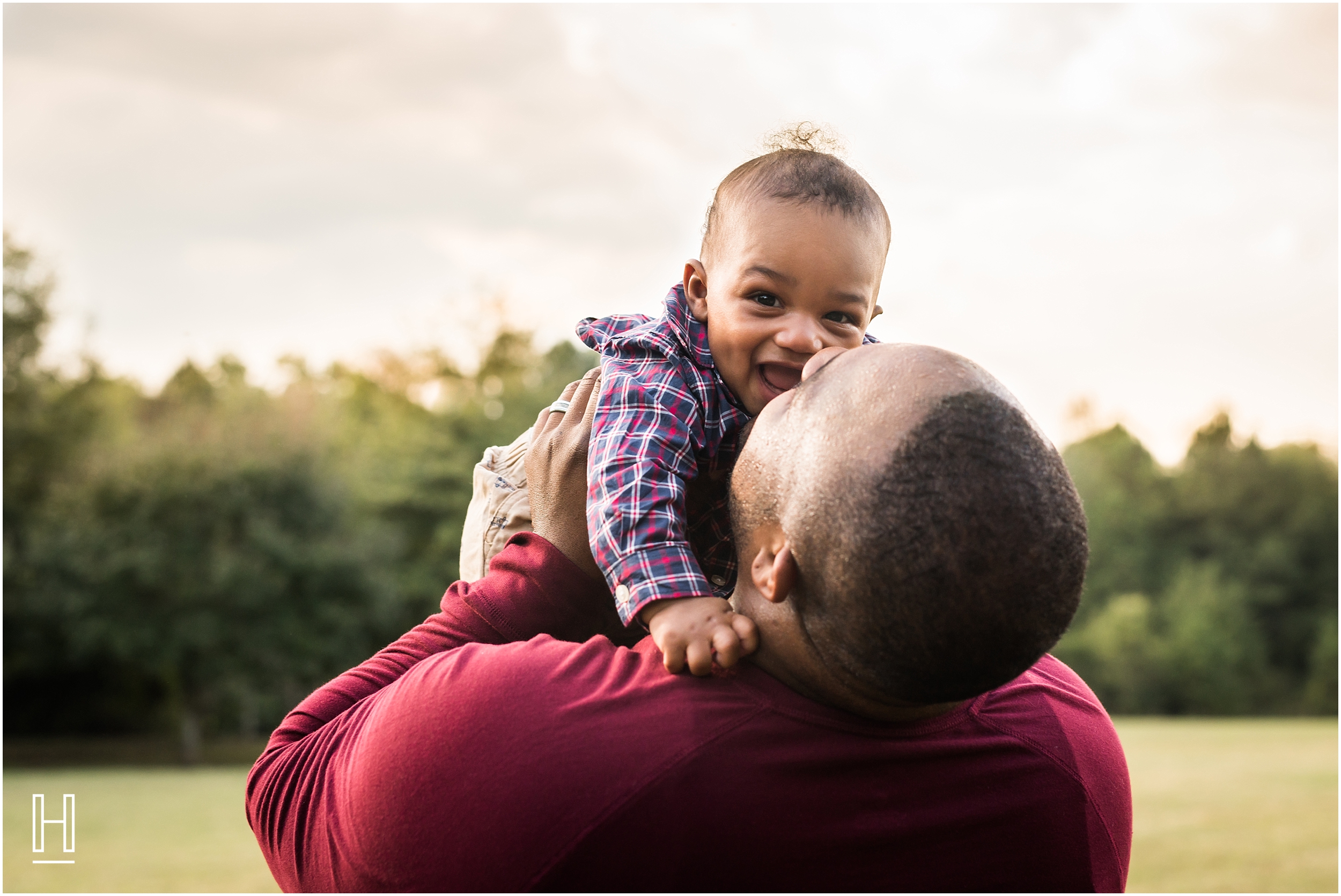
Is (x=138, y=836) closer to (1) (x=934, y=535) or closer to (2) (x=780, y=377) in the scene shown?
(2) (x=780, y=377)

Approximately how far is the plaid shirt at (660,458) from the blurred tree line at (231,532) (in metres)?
27.0

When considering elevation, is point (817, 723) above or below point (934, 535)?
below

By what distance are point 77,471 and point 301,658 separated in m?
9.14

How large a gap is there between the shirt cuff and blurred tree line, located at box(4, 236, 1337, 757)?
2744 cm

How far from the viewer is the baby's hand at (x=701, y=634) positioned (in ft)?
5.08

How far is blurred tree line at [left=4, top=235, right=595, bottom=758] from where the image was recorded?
1278 inches

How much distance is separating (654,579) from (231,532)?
118 ft

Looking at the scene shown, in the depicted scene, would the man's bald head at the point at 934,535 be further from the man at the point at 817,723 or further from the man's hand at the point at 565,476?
the man's hand at the point at 565,476

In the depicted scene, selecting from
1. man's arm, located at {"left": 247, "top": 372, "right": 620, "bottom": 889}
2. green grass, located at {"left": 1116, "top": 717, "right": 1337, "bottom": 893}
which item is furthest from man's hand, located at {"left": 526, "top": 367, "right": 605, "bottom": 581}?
green grass, located at {"left": 1116, "top": 717, "right": 1337, "bottom": 893}

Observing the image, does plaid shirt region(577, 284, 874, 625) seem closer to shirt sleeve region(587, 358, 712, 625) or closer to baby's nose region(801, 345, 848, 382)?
shirt sleeve region(587, 358, 712, 625)

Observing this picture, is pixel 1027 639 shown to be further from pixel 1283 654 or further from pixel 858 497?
pixel 1283 654

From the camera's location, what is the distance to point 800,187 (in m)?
2.35

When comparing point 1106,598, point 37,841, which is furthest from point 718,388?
point 1106,598

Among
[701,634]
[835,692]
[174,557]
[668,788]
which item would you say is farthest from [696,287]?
[174,557]
